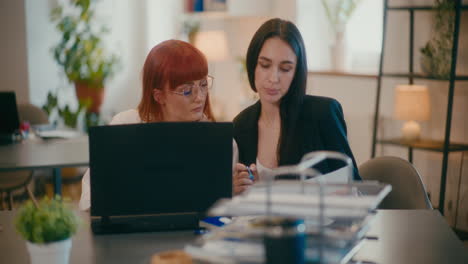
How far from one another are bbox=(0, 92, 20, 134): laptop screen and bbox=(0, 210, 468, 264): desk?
166cm

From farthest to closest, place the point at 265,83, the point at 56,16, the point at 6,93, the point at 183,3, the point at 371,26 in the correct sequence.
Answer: the point at 183,3
the point at 56,16
the point at 371,26
the point at 6,93
the point at 265,83

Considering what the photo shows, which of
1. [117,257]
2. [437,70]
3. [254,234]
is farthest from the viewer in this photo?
[437,70]

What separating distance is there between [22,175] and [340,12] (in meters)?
2.70

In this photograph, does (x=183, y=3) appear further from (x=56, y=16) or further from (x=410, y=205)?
(x=410, y=205)

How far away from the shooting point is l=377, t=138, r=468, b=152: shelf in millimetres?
3625

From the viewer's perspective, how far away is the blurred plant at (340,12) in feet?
15.2

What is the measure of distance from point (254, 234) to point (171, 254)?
0.80ft

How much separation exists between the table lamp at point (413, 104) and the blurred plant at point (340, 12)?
103cm

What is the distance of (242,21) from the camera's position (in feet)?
19.3

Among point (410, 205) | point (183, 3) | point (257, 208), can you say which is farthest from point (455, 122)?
point (183, 3)

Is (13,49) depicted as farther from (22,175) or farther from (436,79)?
(436,79)

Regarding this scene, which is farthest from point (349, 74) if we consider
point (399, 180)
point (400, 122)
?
point (399, 180)

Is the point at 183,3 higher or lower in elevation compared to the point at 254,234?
higher

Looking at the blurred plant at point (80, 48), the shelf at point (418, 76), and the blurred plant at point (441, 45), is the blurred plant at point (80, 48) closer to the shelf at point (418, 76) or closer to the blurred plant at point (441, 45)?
the shelf at point (418, 76)
